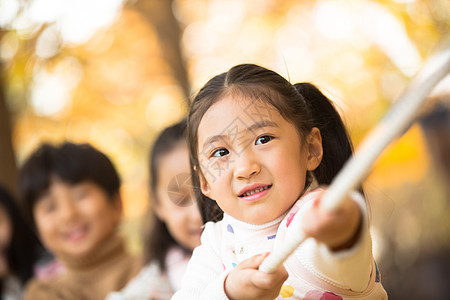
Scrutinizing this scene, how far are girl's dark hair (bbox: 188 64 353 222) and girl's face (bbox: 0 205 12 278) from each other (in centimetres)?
194

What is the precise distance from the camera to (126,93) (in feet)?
21.5

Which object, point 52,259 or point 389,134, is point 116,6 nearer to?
point 52,259

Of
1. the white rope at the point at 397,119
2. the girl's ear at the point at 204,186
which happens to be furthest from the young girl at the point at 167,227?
the white rope at the point at 397,119

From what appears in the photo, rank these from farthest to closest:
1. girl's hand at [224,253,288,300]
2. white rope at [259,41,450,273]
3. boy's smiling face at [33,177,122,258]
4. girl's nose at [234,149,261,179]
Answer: boy's smiling face at [33,177,122,258], girl's nose at [234,149,261,179], girl's hand at [224,253,288,300], white rope at [259,41,450,273]

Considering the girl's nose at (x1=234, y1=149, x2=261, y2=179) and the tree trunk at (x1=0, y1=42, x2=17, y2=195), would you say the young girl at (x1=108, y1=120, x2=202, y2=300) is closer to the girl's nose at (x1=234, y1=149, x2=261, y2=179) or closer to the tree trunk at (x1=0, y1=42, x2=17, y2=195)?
the girl's nose at (x1=234, y1=149, x2=261, y2=179)

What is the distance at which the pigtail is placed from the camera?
3.74 ft

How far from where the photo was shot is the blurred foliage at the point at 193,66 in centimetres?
414

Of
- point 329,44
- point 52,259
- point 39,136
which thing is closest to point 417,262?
point 329,44

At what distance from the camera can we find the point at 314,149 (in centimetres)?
107

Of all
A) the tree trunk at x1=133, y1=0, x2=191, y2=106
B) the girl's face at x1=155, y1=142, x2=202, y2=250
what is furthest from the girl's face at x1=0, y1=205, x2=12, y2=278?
the tree trunk at x1=133, y1=0, x2=191, y2=106

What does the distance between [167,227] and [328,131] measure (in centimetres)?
123

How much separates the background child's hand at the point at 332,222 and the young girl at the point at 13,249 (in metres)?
2.43

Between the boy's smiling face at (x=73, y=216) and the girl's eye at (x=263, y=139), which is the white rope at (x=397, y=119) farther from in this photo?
the boy's smiling face at (x=73, y=216)

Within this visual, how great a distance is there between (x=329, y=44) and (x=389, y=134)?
540 cm
